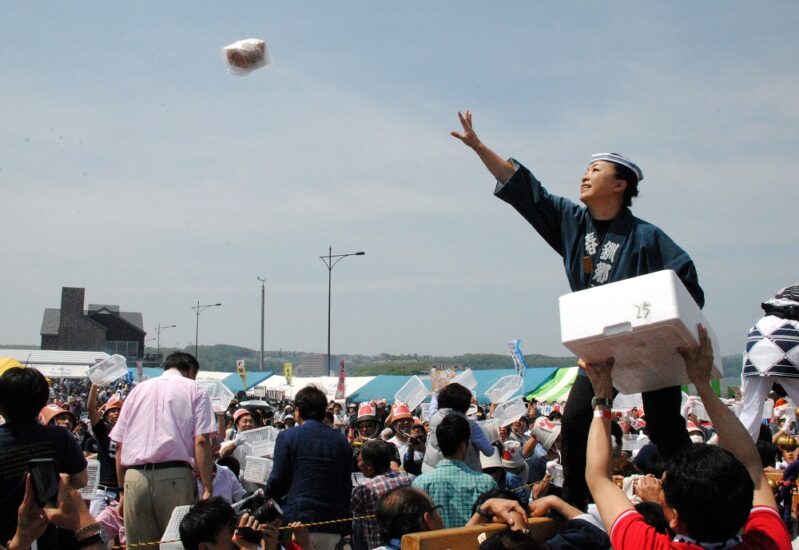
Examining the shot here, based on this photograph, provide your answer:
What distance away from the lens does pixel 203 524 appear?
4.13 m

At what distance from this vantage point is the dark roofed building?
A: 343 feet

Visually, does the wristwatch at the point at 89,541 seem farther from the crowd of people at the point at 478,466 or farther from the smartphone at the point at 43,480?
the smartphone at the point at 43,480

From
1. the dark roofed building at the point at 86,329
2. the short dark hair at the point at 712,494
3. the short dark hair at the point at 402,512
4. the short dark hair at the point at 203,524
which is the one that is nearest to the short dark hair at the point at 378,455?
the short dark hair at the point at 203,524

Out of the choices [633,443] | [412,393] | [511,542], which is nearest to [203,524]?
[511,542]

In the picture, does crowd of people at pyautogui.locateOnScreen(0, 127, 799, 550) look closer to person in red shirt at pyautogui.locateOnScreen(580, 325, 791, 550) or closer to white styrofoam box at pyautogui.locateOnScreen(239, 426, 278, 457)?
person in red shirt at pyautogui.locateOnScreen(580, 325, 791, 550)

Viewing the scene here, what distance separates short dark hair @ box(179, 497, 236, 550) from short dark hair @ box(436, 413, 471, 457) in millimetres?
1950

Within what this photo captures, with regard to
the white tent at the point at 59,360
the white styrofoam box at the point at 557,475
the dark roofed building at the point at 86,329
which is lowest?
the white styrofoam box at the point at 557,475

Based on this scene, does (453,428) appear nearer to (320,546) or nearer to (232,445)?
(320,546)

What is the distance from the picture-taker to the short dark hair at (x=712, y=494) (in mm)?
2441

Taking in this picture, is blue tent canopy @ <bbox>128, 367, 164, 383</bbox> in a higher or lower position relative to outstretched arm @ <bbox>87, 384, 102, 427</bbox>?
higher

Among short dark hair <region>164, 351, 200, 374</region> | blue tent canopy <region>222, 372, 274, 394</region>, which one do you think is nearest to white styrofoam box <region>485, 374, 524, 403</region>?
short dark hair <region>164, 351, 200, 374</region>

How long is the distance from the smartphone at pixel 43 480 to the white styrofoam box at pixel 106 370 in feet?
18.1

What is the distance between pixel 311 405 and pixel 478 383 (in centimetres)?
2602

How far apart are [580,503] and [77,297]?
Answer: 360ft
